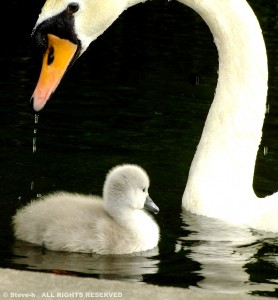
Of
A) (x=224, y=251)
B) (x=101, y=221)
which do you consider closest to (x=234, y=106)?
(x=224, y=251)

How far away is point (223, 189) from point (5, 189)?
5.21ft

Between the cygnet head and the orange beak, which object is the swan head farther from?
the cygnet head

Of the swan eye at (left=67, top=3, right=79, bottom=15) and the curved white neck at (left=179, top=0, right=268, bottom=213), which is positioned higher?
the swan eye at (left=67, top=3, right=79, bottom=15)

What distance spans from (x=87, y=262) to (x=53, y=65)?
1448 mm

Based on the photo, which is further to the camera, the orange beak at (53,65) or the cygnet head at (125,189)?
the orange beak at (53,65)

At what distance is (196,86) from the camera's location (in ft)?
39.4

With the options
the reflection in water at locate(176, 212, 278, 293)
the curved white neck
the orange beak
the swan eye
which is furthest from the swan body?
the swan eye

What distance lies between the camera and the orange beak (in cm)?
697

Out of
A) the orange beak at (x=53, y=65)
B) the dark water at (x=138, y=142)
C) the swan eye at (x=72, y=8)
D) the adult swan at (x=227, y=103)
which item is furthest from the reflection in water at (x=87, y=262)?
the swan eye at (x=72, y=8)

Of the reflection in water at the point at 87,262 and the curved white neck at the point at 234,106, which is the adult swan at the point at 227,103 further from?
the reflection in water at the point at 87,262

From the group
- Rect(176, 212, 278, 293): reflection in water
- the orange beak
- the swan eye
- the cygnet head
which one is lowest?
Rect(176, 212, 278, 293): reflection in water

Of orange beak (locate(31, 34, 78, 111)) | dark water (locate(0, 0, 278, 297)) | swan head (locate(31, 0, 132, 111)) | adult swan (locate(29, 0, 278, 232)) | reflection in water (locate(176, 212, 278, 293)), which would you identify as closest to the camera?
reflection in water (locate(176, 212, 278, 293))

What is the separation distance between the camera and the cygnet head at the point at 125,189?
6578 millimetres

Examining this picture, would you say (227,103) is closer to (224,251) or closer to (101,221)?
(224,251)
